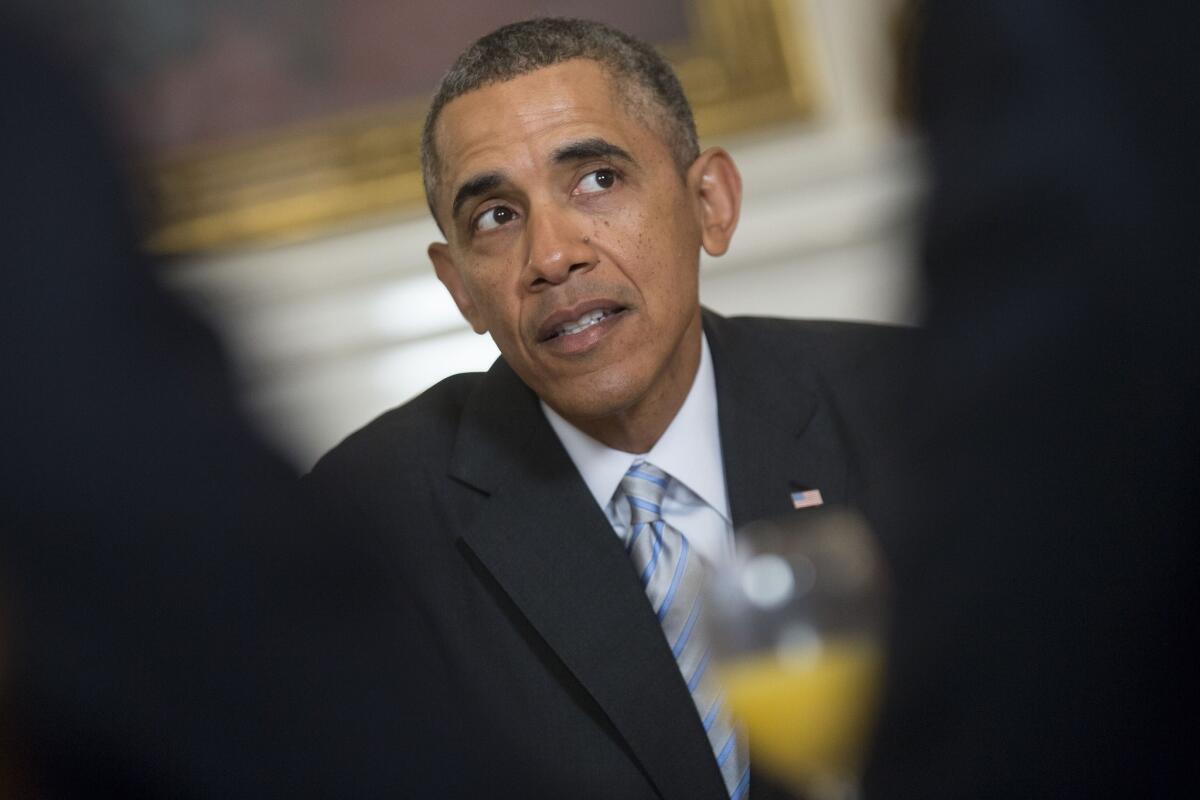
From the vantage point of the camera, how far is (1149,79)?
404 millimetres

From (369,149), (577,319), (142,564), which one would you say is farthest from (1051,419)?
(369,149)

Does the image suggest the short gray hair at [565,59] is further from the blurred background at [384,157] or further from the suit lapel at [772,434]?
the blurred background at [384,157]

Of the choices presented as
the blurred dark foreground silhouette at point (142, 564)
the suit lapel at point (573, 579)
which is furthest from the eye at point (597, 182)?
the blurred dark foreground silhouette at point (142, 564)

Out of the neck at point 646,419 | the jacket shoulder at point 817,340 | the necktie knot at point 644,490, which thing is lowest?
the necktie knot at point 644,490

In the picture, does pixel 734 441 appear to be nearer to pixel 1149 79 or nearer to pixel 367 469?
pixel 367 469

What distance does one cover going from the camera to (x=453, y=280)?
53.9 inches

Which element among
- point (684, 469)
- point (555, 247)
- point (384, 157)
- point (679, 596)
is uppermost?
point (384, 157)

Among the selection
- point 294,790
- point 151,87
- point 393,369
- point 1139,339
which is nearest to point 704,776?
point 294,790

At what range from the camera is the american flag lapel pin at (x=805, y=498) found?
125 centimetres

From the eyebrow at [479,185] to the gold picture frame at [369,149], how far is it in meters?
1.21

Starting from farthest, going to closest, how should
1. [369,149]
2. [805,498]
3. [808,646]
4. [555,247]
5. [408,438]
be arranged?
[369,149], [408,438], [805,498], [555,247], [808,646]

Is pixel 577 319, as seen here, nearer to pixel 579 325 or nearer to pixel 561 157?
pixel 579 325

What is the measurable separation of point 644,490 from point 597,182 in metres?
0.29

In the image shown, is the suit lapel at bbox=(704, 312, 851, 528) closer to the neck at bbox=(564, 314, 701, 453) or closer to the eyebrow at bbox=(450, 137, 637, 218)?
the neck at bbox=(564, 314, 701, 453)
